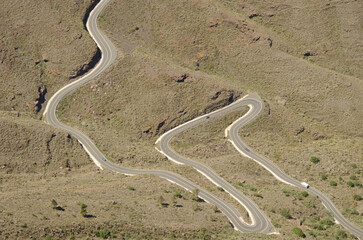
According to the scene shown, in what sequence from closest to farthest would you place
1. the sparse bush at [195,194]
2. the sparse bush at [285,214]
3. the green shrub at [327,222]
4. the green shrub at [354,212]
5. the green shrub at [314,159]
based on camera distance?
the sparse bush at [285,214]
the sparse bush at [195,194]
the green shrub at [327,222]
the green shrub at [354,212]
the green shrub at [314,159]

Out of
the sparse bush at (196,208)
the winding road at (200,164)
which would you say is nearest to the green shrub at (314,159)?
the winding road at (200,164)

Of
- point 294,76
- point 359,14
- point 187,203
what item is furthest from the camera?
point 359,14

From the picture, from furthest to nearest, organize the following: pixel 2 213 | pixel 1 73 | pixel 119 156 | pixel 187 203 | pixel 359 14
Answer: pixel 359 14
pixel 1 73
pixel 119 156
pixel 187 203
pixel 2 213

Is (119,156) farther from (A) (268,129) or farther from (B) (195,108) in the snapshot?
(A) (268,129)

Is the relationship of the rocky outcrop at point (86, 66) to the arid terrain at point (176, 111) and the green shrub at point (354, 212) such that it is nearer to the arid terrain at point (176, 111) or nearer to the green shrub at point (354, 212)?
the arid terrain at point (176, 111)

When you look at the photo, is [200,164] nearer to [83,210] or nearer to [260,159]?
[260,159]

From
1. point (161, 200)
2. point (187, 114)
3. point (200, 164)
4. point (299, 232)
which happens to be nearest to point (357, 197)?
point (299, 232)

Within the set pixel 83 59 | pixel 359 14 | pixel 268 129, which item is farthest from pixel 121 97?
pixel 359 14
